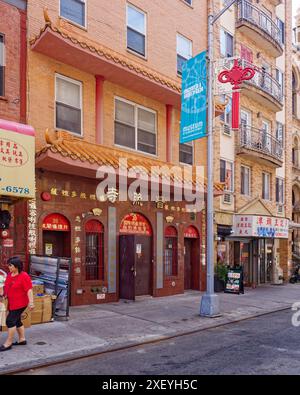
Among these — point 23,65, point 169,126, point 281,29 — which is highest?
point 281,29

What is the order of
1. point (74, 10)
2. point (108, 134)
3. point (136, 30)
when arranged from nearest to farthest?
point (74, 10) → point (108, 134) → point (136, 30)

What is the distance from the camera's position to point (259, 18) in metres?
23.9

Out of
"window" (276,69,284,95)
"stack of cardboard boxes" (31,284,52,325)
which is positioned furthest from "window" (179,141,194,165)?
"window" (276,69,284,95)

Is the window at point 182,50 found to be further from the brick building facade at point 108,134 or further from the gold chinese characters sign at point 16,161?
the gold chinese characters sign at point 16,161

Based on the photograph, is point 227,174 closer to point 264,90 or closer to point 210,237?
point 264,90

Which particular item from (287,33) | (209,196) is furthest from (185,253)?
(287,33)

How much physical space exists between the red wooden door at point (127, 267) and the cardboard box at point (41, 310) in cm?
400

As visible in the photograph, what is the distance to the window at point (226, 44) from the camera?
70.0ft

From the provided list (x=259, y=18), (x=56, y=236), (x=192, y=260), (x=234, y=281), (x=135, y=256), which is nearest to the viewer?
(x=56, y=236)

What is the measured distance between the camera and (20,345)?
8.52m

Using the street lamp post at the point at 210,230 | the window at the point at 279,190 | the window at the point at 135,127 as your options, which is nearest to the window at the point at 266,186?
the window at the point at 279,190

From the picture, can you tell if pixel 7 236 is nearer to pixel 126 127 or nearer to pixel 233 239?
pixel 126 127

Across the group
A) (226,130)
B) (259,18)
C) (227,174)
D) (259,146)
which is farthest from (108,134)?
(259,18)

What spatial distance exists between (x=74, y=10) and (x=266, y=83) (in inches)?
533
